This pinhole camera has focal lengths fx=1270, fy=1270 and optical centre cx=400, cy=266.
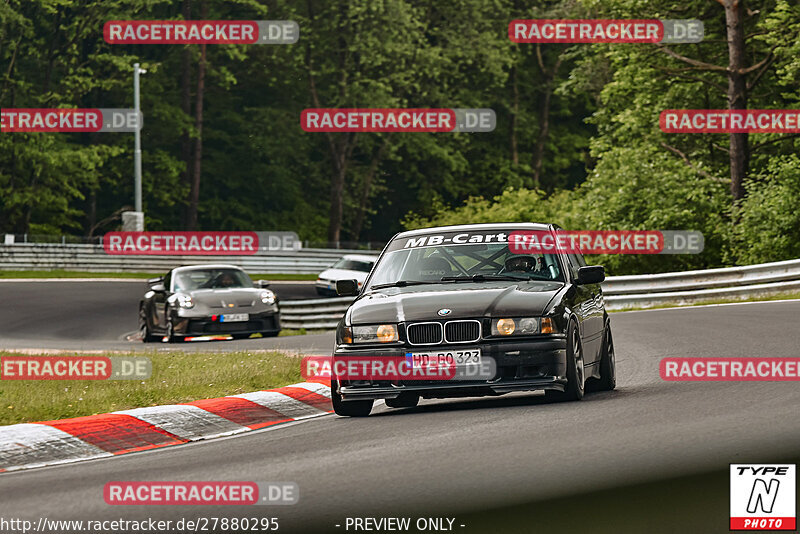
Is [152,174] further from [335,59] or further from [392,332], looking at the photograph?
[392,332]

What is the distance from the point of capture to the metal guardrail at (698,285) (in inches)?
938

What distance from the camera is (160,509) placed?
654 cm

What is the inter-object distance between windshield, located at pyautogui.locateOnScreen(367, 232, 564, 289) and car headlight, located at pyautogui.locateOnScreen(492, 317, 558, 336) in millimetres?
1102

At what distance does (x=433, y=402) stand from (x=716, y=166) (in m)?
25.5

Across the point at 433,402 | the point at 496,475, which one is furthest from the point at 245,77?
the point at 496,475

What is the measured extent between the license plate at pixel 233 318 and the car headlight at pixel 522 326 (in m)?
13.9

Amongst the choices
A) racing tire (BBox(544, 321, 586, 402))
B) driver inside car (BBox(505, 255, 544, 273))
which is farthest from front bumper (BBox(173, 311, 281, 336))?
racing tire (BBox(544, 321, 586, 402))

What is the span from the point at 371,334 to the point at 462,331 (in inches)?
29.5

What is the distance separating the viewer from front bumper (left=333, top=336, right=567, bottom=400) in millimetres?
9820

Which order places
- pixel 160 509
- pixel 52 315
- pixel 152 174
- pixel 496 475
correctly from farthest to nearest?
pixel 152 174 < pixel 52 315 < pixel 496 475 < pixel 160 509

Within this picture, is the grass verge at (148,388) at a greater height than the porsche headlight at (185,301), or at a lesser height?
lesser
